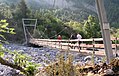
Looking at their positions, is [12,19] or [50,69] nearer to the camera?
[50,69]

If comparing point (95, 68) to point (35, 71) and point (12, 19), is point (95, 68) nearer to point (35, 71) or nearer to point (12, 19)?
point (35, 71)

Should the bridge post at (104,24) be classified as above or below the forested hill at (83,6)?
below

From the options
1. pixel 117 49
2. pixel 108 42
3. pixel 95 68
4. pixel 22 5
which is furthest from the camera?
pixel 22 5

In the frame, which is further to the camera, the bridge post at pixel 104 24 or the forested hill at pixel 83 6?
the forested hill at pixel 83 6

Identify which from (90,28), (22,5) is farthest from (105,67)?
A: (22,5)

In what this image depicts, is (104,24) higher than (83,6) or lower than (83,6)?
lower

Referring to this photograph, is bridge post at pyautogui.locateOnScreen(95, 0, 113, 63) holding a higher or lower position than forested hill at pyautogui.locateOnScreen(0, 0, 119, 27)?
lower

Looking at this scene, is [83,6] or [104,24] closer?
[104,24]

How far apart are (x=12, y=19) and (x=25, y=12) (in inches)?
120

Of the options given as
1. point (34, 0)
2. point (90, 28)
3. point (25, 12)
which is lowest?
point (90, 28)

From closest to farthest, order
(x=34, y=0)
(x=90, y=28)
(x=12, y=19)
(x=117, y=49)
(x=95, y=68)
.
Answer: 1. (x=95, y=68)
2. (x=117, y=49)
3. (x=90, y=28)
4. (x=12, y=19)
5. (x=34, y=0)

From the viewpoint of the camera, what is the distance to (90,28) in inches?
1261

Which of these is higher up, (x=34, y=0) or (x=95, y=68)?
(x=34, y=0)

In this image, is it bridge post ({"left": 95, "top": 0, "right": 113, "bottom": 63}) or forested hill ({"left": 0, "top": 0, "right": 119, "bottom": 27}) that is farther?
forested hill ({"left": 0, "top": 0, "right": 119, "bottom": 27})
